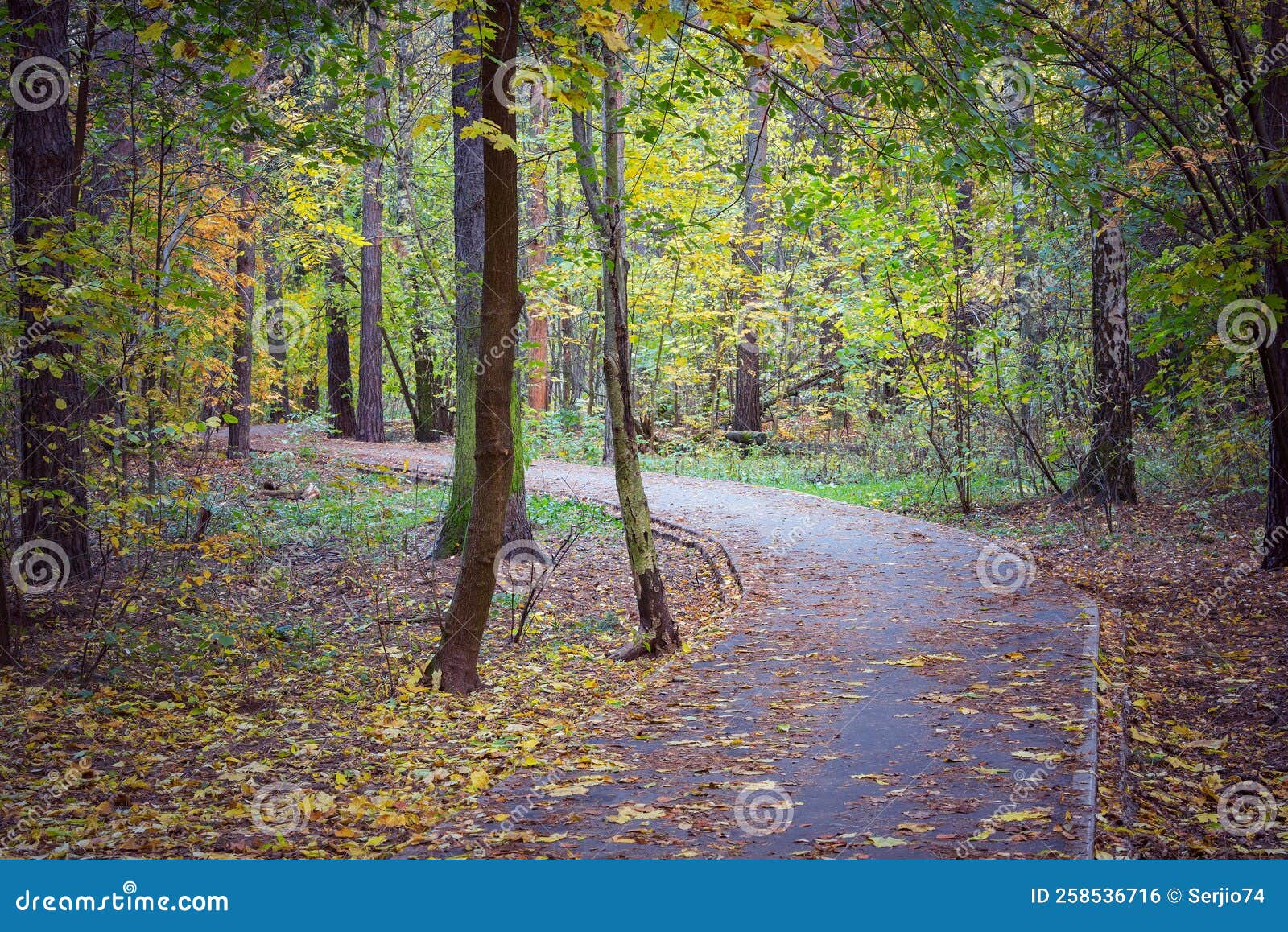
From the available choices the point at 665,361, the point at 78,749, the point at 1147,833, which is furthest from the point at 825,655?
the point at 665,361

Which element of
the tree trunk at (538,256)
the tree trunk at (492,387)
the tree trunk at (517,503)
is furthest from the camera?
the tree trunk at (538,256)

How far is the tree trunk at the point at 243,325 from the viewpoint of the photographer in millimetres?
13930

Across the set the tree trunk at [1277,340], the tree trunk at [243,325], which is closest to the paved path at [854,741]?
the tree trunk at [1277,340]

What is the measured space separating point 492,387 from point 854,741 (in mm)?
3076

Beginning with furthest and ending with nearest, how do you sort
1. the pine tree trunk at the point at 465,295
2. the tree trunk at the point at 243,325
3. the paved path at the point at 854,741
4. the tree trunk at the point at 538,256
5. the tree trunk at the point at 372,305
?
the tree trunk at the point at 372,305 < the tree trunk at the point at 538,256 < the tree trunk at the point at 243,325 < the pine tree trunk at the point at 465,295 < the paved path at the point at 854,741

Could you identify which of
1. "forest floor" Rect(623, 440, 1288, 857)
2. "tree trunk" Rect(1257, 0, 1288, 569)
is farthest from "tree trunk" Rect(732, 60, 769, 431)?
"tree trunk" Rect(1257, 0, 1288, 569)

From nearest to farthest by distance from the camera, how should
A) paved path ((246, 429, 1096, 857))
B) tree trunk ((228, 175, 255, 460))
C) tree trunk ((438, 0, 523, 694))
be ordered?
paved path ((246, 429, 1096, 857))
tree trunk ((438, 0, 523, 694))
tree trunk ((228, 175, 255, 460))

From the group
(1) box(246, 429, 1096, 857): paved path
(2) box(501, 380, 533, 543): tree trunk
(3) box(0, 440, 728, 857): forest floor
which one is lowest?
(3) box(0, 440, 728, 857): forest floor

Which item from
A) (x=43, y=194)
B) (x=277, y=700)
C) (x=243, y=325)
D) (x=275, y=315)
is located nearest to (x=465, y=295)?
(x=43, y=194)

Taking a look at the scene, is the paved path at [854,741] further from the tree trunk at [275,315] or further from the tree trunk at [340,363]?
the tree trunk at [340,363]

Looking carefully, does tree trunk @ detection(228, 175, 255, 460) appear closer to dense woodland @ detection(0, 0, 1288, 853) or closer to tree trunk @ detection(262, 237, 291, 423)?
dense woodland @ detection(0, 0, 1288, 853)

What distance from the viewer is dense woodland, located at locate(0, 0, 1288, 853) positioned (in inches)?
241

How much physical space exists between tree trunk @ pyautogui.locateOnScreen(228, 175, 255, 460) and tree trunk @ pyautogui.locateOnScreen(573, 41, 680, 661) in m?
7.21

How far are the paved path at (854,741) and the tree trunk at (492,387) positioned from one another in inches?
54.4
